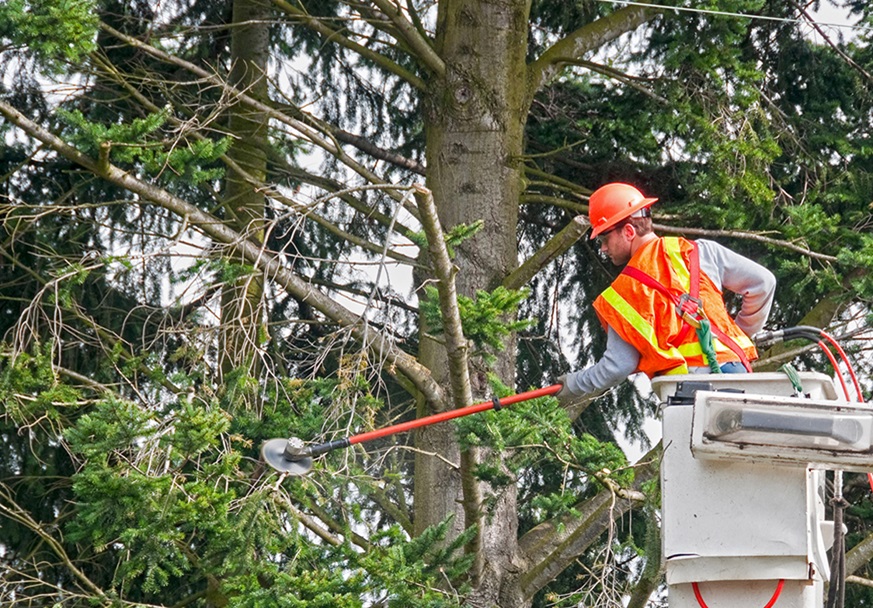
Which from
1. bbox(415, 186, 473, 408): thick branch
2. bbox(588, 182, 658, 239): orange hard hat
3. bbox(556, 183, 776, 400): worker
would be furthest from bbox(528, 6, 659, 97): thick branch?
bbox(556, 183, 776, 400): worker

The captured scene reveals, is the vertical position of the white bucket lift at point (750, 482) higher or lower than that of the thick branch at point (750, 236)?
lower

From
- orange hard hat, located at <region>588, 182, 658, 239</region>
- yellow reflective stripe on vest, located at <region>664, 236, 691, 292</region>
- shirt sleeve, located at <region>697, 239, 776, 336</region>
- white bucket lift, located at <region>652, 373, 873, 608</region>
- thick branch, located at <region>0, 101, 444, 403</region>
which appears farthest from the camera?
thick branch, located at <region>0, 101, 444, 403</region>

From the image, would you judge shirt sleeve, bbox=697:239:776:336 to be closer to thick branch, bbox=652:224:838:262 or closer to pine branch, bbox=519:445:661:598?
pine branch, bbox=519:445:661:598

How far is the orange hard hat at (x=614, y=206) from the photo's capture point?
6.27 metres

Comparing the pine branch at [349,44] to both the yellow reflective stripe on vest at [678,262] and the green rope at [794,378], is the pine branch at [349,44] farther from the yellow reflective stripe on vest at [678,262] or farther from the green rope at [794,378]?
the green rope at [794,378]

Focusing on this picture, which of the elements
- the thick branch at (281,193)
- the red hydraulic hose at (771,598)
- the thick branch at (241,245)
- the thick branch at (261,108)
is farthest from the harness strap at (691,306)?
the thick branch at (261,108)

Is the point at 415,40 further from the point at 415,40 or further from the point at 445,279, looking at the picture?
the point at 445,279

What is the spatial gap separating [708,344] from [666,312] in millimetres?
200

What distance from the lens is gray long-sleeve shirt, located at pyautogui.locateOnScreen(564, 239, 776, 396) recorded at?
5.98 m

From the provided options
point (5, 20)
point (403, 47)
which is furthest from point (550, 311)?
point (5, 20)

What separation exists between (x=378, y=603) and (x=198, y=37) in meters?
5.40

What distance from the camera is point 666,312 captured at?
5.85m

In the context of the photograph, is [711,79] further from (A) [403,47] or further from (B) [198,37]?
(B) [198,37]

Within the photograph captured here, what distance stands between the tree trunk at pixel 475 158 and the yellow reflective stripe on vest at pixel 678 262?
3327 millimetres
